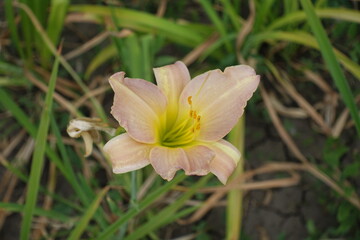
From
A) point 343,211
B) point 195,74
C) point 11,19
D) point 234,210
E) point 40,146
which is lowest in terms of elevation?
point 343,211

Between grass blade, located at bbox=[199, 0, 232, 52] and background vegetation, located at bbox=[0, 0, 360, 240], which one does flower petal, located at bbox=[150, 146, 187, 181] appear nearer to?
background vegetation, located at bbox=[0, 0, 360, 240]

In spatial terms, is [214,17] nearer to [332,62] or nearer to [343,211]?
[332,62]

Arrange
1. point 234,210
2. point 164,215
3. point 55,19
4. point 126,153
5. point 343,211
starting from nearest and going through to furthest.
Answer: point 126,153 → point 164,215 → point 234,210 → point 343,211 → point 55,19

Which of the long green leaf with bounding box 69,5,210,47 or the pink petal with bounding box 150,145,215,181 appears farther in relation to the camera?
the long green leaf with bounding box 69,5,210,47

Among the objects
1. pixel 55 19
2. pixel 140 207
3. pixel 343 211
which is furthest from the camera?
pixel 55 19

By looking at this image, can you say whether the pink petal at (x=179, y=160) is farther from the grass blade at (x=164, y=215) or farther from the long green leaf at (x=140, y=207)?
the grass blade at (x=164, y=215)

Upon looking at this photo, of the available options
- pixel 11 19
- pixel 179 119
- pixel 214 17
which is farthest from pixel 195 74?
pixel 179 119

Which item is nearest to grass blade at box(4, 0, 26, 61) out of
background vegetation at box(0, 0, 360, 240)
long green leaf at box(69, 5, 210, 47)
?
background vegetation at box(0, 0, 360, 240)

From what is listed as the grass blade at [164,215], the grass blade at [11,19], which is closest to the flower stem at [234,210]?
the grass blade at [164,215]
